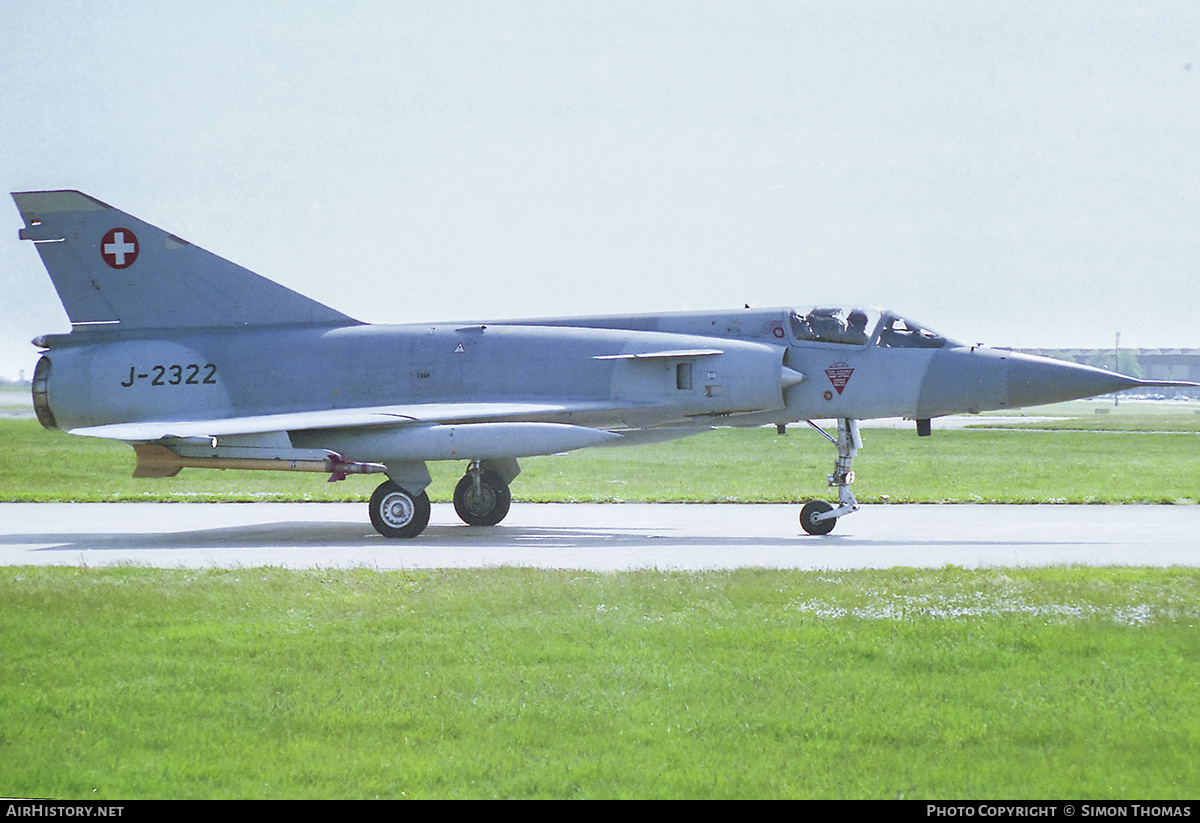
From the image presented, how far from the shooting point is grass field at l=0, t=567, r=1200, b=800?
561 centimetres

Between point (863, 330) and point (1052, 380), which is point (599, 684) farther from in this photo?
point (1052, 380)

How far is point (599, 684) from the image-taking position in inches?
279

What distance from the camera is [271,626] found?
29.2ft

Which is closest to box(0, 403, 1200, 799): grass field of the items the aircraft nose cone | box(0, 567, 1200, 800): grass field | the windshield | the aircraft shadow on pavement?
box(0, 567, 1200, 800): grass field

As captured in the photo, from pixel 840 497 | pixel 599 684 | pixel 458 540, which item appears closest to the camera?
pixel 599 684

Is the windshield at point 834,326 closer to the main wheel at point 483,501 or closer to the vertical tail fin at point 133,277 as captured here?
Answer: the main wheel at point 483,501

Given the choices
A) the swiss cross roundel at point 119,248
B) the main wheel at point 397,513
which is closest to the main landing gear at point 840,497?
the main wheel at point 397,513

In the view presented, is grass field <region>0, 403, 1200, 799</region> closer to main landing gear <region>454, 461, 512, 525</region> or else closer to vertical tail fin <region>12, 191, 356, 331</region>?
main landing gear <region>454, 461, 512, 525</region>

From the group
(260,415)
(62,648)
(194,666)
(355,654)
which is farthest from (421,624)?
(260,415)

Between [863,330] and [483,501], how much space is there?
5940 millimetres

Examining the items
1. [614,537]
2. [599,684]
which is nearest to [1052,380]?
[614,537]

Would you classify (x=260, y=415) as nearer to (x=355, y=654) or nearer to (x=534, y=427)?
(x=534, y=427)

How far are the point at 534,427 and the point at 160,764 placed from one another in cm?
1018

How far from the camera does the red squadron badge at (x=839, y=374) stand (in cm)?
1628
